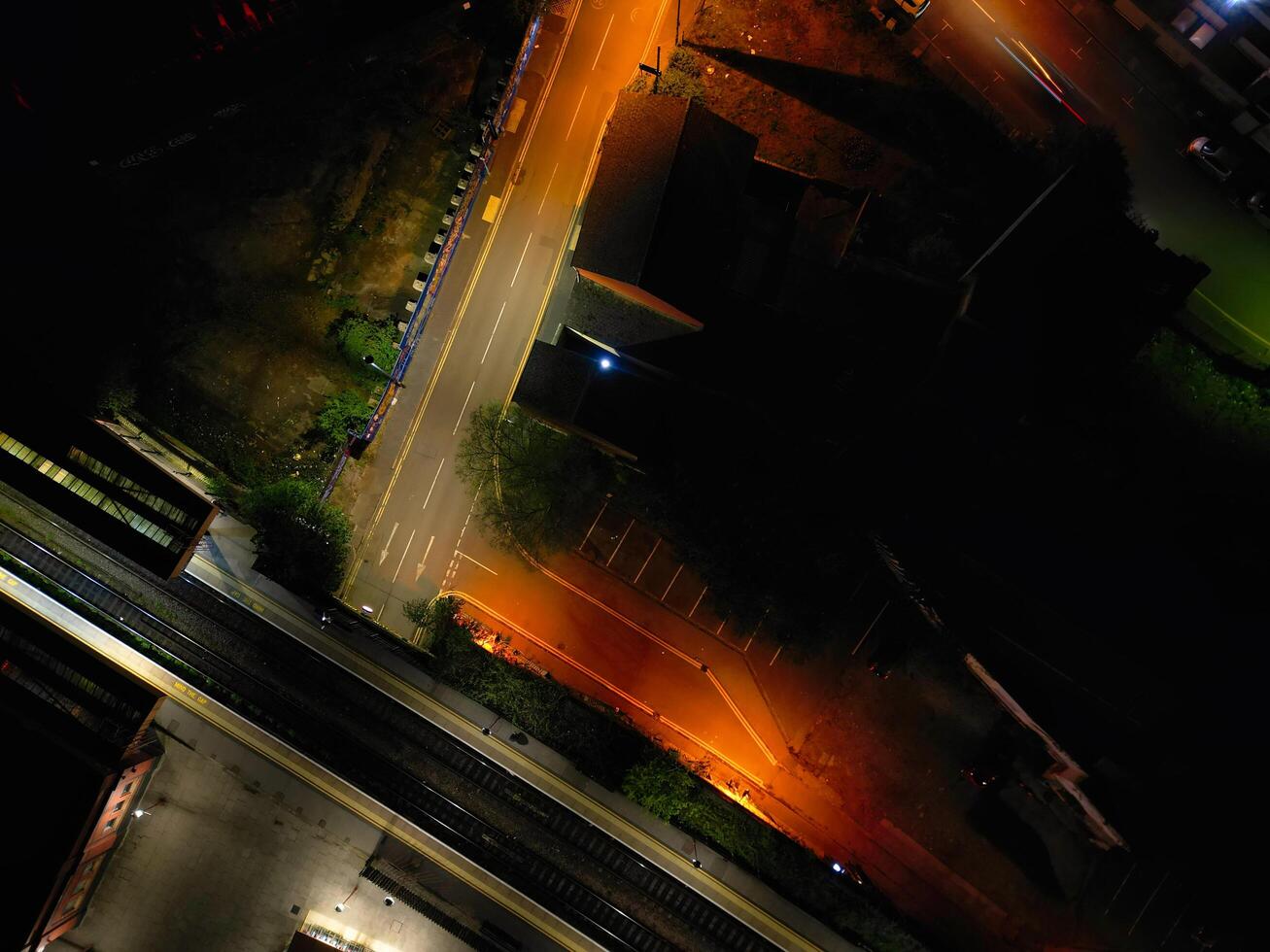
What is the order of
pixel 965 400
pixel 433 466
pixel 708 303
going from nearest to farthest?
1. pixel 708 303
2. pixel 965 400
3. pixel 433 466

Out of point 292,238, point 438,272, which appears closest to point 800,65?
point 438,272

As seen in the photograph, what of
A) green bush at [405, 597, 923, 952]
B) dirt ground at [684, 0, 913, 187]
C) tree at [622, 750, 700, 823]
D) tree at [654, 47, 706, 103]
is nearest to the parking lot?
green bush at [405, 597, 923, 952]

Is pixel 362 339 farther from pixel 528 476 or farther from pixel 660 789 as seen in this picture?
pixel 660 789

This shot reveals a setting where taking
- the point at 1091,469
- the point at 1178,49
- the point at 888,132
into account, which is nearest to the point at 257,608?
the point at 888,132

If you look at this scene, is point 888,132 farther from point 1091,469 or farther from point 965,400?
point 1091,469

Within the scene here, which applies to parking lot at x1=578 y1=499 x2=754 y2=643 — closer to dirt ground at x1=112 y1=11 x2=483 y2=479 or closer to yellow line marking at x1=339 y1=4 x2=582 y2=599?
yellow line marking at x1=339 y1=4 x2=582 y2=599

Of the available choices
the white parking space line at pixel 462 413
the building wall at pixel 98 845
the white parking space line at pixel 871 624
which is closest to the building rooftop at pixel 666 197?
the white parking space line at pixel 462 413
